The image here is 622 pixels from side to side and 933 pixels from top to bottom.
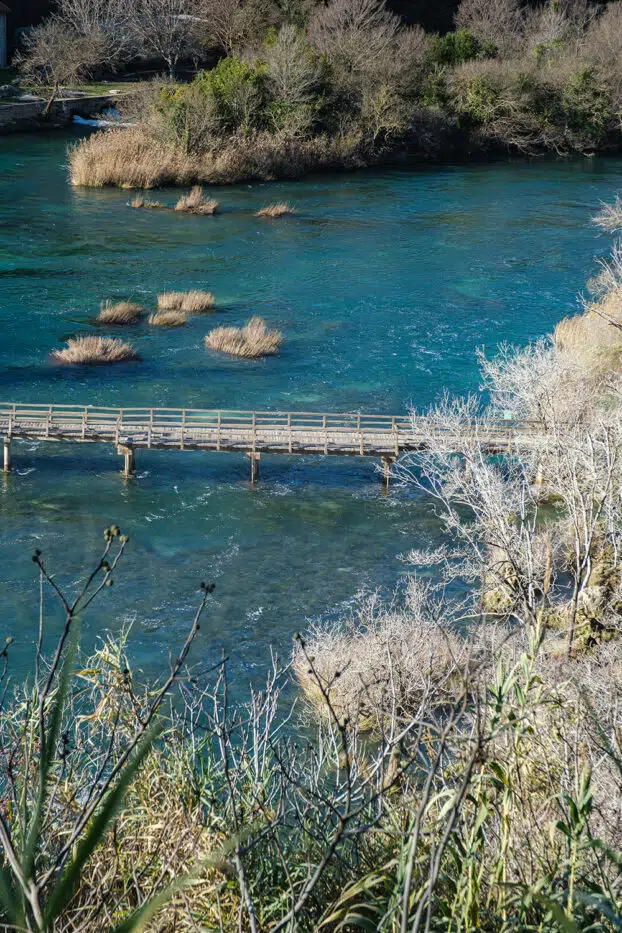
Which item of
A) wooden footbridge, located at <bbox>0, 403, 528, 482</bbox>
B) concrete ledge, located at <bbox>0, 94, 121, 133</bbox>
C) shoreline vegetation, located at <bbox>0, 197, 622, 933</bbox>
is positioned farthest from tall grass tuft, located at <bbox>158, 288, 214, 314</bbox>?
concrete ledge, located at <bbox>0, 94, 121, 133</bbox>

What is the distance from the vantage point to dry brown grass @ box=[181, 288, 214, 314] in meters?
39.4

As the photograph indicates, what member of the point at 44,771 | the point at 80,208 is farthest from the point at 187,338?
the point at 44,771

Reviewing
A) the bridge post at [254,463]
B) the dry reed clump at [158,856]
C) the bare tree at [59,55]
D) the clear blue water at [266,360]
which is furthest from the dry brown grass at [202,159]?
the dry reed clump at [158,856]

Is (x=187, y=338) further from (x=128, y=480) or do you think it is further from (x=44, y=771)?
(x=44, y=771)

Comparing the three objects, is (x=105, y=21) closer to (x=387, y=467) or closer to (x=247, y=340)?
(x=247, y=340)

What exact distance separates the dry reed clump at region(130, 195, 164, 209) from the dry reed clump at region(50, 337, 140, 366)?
62.0ft

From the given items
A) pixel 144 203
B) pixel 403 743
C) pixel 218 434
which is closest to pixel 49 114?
pixel 144 203

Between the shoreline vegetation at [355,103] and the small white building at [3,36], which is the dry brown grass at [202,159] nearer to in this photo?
the shoreline vegetation at [355,103]

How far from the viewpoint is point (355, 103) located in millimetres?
64938

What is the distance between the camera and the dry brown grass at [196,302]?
129ft

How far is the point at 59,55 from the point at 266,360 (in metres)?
48.7

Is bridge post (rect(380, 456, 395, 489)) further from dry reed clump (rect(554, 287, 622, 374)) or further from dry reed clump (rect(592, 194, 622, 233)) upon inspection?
dry reed clump (rect(592, 194, 622, 233))

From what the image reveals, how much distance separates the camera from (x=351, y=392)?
33062 mm

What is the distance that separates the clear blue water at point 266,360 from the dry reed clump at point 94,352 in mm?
597
